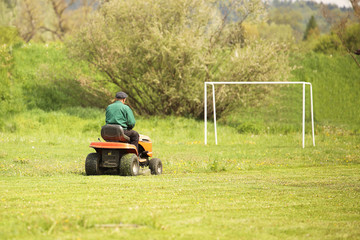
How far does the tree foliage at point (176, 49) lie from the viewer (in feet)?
88.0

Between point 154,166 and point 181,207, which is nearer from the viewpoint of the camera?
A: point 181,207

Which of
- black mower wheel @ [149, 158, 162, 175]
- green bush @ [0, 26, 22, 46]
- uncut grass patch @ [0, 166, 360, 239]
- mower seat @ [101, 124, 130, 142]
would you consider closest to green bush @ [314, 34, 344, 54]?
green bush @ [0, 26, 22, 46]

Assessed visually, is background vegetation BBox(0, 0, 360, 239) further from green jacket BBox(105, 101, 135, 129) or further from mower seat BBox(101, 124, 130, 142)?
green jacket BBox(105, 101, 135, 129)

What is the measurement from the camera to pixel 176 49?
26.6 metres

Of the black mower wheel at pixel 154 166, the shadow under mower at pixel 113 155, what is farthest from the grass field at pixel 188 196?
the black mower wheel at pixel 154 166

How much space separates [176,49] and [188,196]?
18611 mm

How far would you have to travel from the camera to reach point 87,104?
3155 cm

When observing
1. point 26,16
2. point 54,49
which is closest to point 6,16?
point 54,49

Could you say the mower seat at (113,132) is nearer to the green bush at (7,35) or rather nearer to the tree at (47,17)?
the green bush at (7,35)

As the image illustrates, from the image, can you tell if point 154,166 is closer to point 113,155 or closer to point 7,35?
point 113,155

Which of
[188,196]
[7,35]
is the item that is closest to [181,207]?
[188,196]

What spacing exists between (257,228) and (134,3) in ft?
73.6

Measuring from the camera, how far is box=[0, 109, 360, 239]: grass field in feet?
19.6

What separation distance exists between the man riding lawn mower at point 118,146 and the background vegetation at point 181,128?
55 cm
